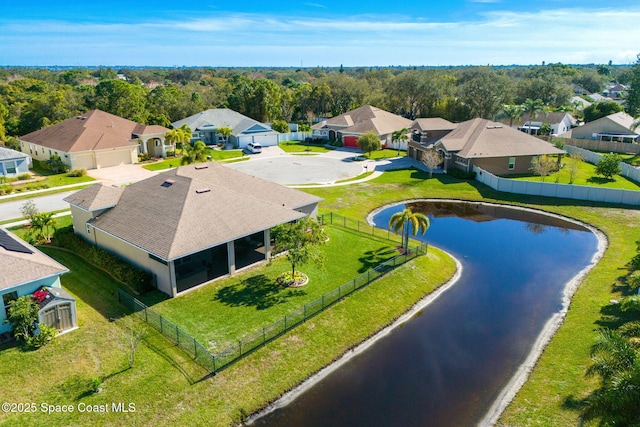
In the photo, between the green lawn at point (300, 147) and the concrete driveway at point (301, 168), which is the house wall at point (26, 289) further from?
the green lawn at point (300, 147)

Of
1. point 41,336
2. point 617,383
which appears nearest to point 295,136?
point 41,336

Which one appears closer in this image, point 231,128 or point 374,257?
point 374,257

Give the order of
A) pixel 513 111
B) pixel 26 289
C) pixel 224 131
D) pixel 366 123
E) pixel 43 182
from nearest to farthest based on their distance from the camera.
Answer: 1. pixel 26 289
2. pixel 43 182
3. pixel 224 131
4. pixel 366 123
5. pixel 513 111

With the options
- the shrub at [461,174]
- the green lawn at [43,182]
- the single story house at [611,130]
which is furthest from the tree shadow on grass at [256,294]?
the single story house at [611,130]

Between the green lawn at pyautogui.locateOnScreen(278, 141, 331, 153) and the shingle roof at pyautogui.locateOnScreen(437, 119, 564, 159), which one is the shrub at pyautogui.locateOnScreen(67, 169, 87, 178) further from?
the shingle roof at pyautogui.locateOnScreen(437, 119, 564, 159)

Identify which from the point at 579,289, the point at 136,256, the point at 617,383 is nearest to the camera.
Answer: the point at 617,383

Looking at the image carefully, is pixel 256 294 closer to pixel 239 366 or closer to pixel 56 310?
pixel 239 366

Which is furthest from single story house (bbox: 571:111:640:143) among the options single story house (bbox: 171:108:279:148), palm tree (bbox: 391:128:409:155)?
single story house (bbox: 171:108:279:148)

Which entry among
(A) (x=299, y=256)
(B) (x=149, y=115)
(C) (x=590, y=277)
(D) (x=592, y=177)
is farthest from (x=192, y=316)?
(B) (x=149, y=115)
